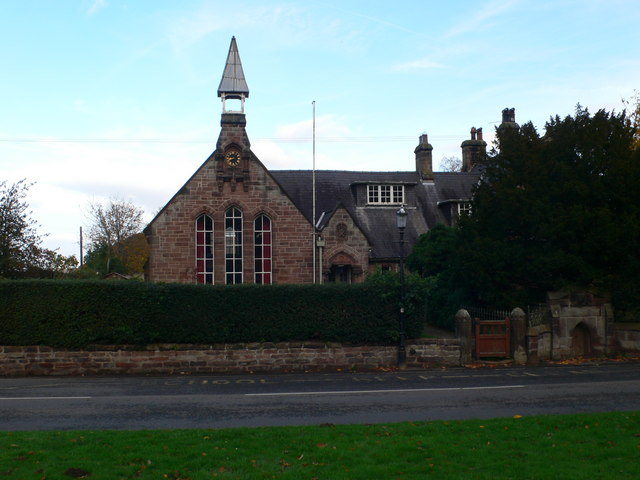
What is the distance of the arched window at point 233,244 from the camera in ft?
96.2

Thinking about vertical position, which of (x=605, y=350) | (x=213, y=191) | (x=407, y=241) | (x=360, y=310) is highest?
(x=213, y=191)

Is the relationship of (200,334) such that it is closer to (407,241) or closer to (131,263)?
(407,241)

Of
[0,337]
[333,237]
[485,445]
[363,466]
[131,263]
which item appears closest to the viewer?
[363,466]

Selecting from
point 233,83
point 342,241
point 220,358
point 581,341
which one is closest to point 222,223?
point 342,241

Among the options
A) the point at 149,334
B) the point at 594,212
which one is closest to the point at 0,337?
the point at 149,334

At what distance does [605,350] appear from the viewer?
23328mm

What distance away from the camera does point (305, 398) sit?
14.4 m

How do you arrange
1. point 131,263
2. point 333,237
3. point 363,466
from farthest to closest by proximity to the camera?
1. point 131,263
2. point 333,237
3. point 363,466

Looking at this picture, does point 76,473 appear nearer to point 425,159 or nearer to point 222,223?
point 222,223

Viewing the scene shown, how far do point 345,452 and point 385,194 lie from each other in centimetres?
3083

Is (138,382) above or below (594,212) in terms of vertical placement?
below

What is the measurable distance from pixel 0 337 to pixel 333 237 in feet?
54.6

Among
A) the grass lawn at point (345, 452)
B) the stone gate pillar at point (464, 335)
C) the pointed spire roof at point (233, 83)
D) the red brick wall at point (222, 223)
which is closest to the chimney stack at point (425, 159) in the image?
the red brick wall at point (222, 223)

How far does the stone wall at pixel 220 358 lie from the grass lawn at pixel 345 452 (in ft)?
34.2
